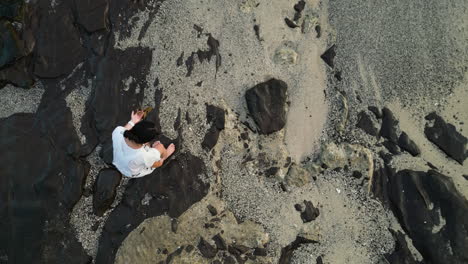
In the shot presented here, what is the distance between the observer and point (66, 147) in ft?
15.9

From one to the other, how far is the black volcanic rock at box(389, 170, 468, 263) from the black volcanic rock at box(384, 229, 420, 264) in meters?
0.11

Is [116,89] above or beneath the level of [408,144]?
beneath

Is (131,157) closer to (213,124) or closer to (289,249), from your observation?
(213,124)

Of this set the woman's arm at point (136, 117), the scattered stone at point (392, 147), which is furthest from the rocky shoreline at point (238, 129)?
the woman's arm at point (136, 117)

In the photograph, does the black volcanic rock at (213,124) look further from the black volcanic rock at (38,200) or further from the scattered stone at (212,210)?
the black volcanic rock at (38,200)

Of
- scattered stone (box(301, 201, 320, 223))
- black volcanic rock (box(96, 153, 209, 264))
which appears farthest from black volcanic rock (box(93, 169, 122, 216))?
scattered stone (box(301, 201, 320, 223))

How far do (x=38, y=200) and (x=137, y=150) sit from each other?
162 cm

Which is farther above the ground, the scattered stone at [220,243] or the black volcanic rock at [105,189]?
the scattered stone at [220,243]

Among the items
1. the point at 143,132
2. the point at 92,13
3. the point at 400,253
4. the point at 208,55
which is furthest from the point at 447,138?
the point at 92,13

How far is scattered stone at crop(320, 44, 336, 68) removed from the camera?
16.4 ft

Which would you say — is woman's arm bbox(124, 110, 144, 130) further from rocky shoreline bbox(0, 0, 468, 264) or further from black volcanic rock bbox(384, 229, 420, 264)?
black volcanic rock bbox(384, 229, 420, 264)

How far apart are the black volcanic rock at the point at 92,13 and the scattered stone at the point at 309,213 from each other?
3.49 meters

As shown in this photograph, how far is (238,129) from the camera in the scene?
489cm

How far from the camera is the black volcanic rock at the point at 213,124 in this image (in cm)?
481
